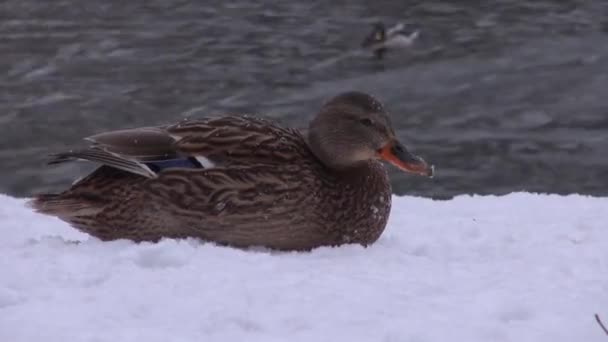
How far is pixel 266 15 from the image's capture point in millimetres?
18953

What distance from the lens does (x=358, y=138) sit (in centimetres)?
600

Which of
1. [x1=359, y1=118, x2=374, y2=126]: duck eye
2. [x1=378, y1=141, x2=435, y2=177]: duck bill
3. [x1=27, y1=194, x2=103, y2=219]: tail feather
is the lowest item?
[x1=27, y1=194, x2=103, y2=219]: tail feather

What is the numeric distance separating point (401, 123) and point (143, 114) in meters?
3.60

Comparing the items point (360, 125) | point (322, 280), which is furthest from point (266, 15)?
point (322, 280)

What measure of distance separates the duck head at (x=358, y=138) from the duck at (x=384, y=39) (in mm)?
11399

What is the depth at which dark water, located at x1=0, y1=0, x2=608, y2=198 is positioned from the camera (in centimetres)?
1402

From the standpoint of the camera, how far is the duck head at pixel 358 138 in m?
5.99

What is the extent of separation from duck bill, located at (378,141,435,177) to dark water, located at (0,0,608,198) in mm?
7204

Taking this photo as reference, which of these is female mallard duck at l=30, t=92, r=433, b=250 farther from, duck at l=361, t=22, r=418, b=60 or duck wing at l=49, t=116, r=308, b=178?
duck at l=361, t=22, r=418, b=60

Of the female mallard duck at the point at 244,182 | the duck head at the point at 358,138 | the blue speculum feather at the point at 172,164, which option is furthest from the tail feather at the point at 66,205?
the duck head at the point at 358,138

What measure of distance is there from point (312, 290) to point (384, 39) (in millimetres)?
13505

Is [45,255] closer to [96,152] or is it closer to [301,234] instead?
[96,152]

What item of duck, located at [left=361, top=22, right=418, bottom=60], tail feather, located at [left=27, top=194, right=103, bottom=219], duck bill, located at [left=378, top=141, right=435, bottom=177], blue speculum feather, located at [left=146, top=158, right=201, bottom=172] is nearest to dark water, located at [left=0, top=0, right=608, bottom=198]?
duck, located at [left=361, top=22, right=418, bottom=60]

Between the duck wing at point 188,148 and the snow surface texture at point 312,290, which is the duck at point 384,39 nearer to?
the duck wing at point 188,148
